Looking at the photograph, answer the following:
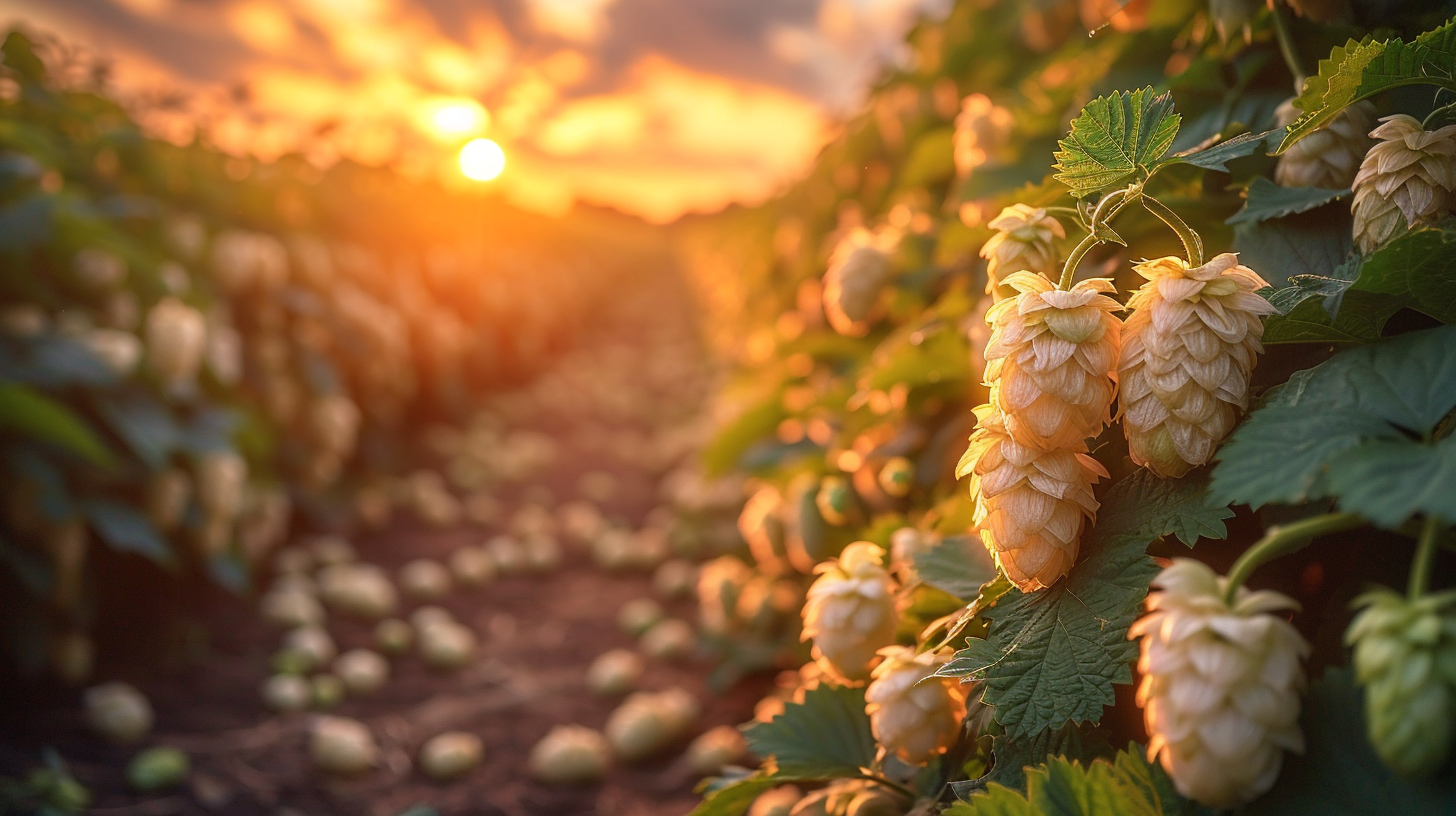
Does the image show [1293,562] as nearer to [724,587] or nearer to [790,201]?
[724,587]

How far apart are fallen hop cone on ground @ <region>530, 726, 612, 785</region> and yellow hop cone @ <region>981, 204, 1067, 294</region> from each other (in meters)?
1.56

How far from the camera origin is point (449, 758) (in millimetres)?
1879

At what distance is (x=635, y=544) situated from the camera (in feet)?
10.5

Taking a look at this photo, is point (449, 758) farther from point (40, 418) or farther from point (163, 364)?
point (163, 364)

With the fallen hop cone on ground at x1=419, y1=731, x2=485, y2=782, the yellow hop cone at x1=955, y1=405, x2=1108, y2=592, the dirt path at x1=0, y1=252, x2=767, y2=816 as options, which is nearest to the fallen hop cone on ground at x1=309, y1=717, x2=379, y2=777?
the dirt path at x1=0, y1=252, x2=767, y2=816

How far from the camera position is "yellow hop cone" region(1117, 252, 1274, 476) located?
0.55 m

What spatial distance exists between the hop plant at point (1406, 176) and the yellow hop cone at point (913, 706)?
1.67ft

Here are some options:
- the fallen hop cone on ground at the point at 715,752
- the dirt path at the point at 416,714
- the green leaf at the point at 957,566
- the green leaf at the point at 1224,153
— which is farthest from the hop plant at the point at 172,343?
the green leaf at the point at 1224,153

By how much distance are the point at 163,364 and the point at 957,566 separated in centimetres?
223

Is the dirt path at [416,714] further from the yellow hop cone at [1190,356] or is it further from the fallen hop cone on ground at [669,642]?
the yellow hop cone at [1190,356]

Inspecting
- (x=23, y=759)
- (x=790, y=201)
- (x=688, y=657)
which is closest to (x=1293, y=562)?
(x=688, y=657)

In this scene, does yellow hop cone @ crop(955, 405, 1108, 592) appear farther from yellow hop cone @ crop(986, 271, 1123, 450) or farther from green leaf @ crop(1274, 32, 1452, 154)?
green leaf @ crop(1274, 32, 1452, 154)

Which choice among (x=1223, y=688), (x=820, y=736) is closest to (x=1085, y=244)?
(x=1223, y=688)

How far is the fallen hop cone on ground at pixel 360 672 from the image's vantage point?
2213 millimetres
